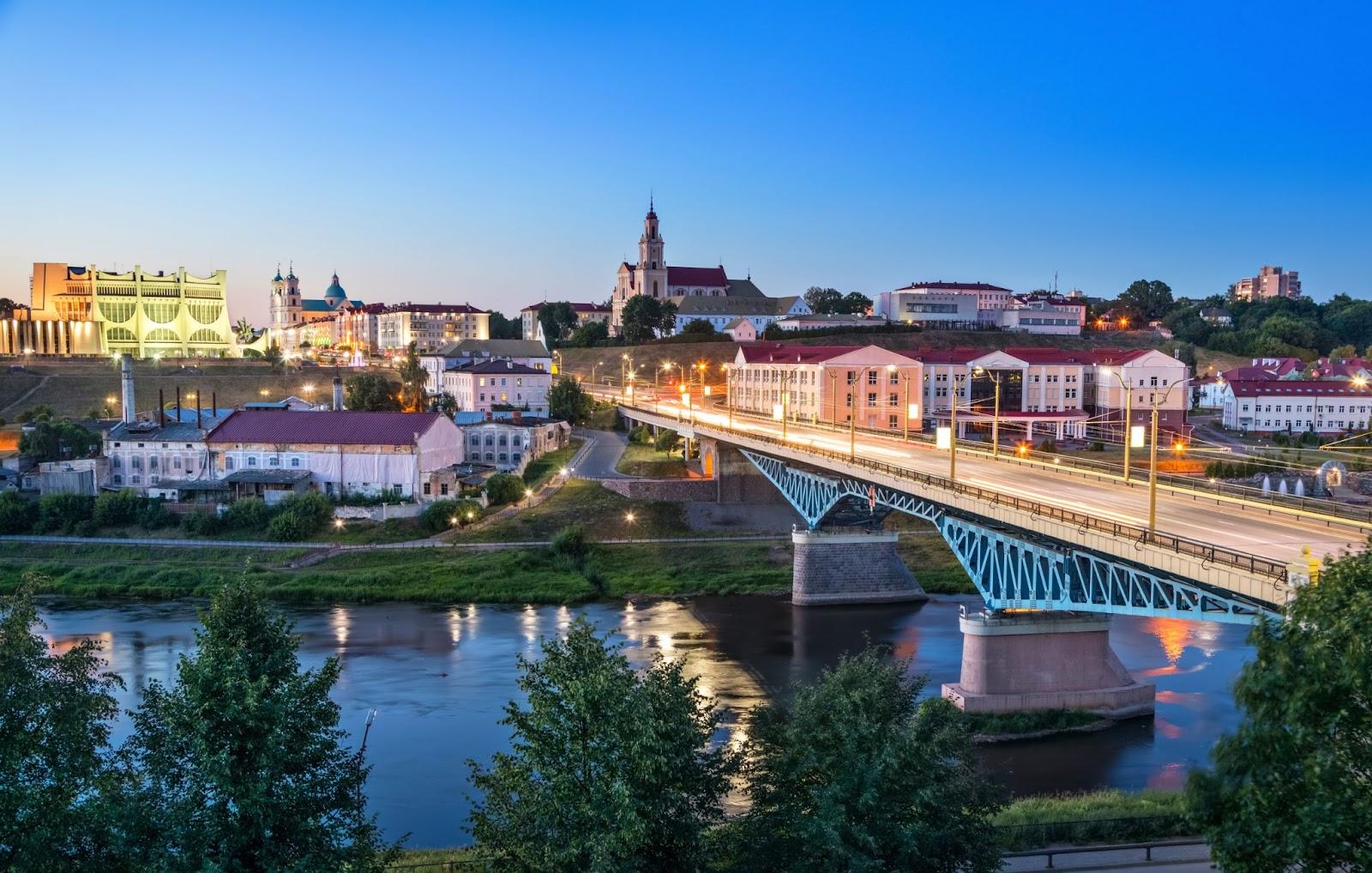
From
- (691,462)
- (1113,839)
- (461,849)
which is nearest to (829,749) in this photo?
(1113,839)

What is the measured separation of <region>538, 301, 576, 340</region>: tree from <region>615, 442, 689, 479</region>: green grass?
65.1 metres

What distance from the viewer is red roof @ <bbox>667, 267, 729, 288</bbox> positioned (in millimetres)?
139125

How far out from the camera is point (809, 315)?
405 ft

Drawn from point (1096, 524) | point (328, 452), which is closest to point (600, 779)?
point (1096, 524)

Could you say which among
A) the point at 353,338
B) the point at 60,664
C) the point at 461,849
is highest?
the point at 353,338

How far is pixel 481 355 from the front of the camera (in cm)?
9350

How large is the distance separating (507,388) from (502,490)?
993 inches

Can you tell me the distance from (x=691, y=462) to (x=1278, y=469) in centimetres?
3211

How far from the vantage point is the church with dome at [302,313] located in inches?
6329

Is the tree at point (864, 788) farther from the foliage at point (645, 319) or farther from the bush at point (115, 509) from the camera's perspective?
the foliage at point (645, 319)

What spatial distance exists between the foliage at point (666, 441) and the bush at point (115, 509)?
29045mm

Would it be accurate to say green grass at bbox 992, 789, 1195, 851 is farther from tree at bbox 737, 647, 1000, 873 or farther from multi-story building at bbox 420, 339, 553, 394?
multi-story building at bbox 420, 339, 553, 394

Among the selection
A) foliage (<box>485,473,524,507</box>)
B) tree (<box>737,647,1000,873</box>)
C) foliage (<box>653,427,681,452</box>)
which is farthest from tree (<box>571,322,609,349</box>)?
tree (<box>737,647,1000,873</box>)

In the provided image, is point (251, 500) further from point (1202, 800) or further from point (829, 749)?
point (1202, 800)
